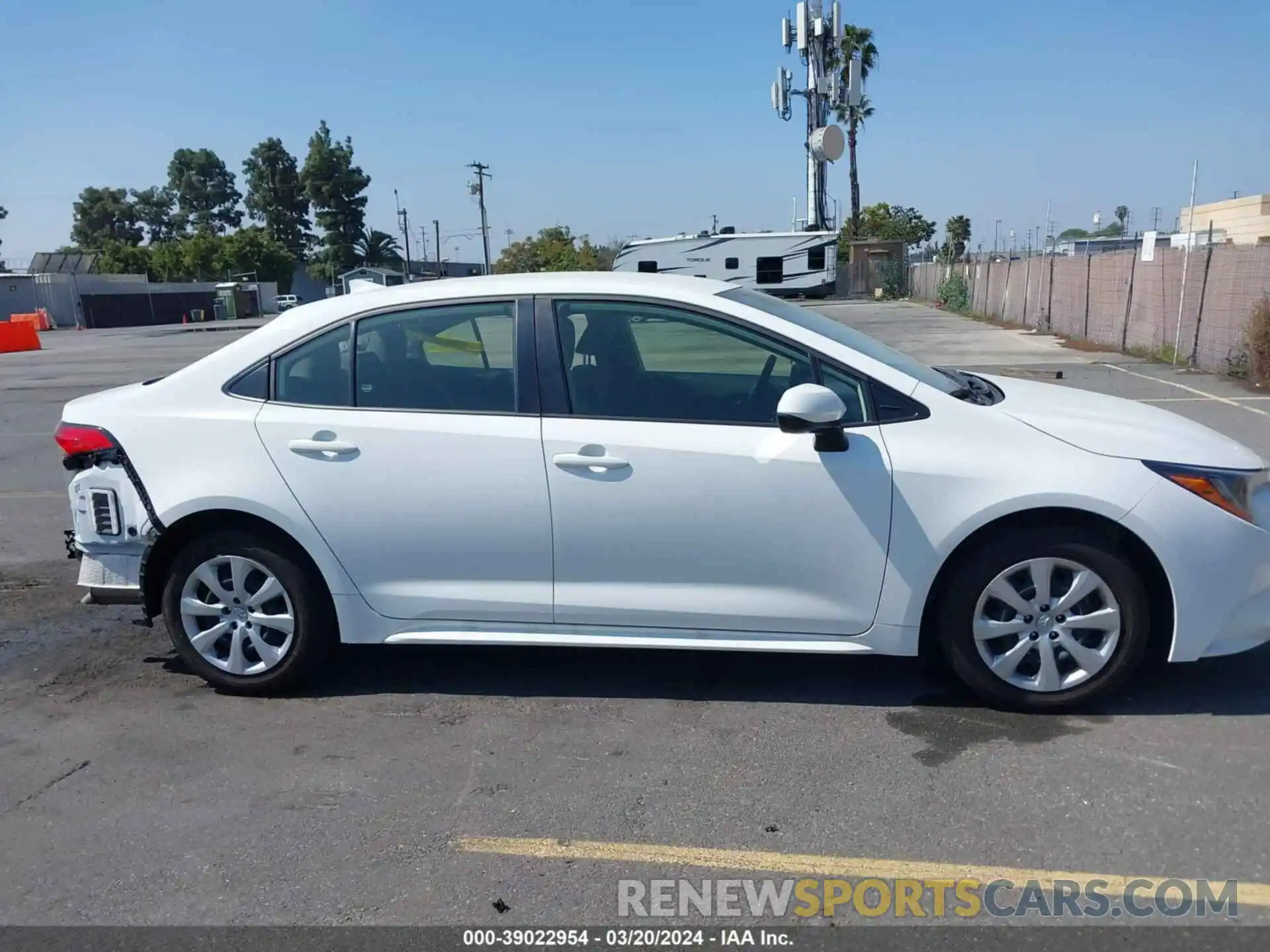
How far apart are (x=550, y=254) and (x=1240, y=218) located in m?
33.2

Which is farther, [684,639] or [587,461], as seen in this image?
[684,639]

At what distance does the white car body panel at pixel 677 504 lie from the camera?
3887 millimetres

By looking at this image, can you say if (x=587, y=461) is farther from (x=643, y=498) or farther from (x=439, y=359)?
(x=439, y=359)

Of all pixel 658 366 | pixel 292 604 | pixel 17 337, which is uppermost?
pixel 658 366

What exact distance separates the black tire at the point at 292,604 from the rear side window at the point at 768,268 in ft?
140

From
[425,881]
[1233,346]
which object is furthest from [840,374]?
[1233,346]

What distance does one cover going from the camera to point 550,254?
48875 mm

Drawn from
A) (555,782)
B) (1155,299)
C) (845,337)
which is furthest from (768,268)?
(555,782)

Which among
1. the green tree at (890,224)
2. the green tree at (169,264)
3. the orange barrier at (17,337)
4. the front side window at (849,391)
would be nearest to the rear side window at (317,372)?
the front side window at (849,391)

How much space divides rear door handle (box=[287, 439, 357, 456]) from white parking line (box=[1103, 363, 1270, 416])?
9.39m

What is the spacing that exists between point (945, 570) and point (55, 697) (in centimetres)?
379

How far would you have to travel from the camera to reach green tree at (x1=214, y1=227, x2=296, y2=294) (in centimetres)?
8062

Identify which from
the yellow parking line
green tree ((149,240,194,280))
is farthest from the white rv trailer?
green tree ((149,240,194,280))

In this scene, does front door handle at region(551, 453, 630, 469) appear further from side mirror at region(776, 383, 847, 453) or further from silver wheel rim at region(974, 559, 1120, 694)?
silver wheel rim at region(974, 559, 1120, 694)
